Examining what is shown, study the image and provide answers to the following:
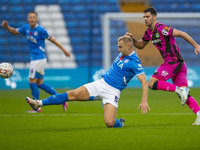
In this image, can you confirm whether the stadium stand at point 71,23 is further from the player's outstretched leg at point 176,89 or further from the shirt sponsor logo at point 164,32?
the player's outstretched leg at point 176,89

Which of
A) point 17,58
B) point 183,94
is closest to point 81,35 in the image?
point 17,58

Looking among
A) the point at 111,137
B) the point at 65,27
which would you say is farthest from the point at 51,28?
the point at 111,137

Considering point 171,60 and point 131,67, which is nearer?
point 131,67

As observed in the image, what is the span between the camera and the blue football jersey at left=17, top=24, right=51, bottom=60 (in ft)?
31.9

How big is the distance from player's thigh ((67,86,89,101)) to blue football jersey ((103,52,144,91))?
438 mm

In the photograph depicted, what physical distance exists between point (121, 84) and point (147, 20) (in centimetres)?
128

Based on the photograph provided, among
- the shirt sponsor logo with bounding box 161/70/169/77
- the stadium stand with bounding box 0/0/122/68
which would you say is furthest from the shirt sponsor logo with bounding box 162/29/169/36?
the stadium stand with bounding box 0/0/122/68

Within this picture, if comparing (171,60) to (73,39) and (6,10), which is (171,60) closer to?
(73,39)

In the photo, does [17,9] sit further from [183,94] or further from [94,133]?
[94,133]

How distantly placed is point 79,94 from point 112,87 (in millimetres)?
573

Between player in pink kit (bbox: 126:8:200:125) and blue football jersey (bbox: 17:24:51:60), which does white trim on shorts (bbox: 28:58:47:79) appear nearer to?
blue football jersey (bbox: 17:24:51:60)

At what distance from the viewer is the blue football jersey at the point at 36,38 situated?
31.9 ft

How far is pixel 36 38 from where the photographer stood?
9.77 metres

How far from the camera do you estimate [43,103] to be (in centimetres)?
646
